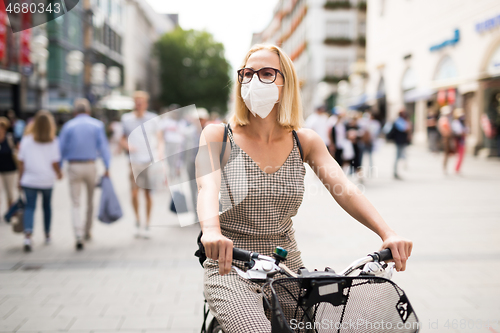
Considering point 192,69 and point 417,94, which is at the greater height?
point 192,69

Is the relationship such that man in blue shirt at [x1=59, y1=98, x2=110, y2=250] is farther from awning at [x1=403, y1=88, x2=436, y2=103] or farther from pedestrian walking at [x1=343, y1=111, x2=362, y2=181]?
awning at [x1=403, y1=88, x2=436, y2=103]

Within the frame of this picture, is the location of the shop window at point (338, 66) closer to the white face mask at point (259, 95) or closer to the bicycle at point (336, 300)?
the white face mask at point (259, 95)

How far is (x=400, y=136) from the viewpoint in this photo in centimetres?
1242

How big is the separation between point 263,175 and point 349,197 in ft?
1.34

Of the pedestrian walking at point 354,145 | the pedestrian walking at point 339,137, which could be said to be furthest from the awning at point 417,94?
the pedestrian walking at point 339,137

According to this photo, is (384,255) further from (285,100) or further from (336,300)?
(285,100)

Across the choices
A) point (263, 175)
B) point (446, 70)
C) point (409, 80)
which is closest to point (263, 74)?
point (263, 175)

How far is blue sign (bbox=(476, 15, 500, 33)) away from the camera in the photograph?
1582cm

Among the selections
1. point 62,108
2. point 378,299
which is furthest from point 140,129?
point 62,108

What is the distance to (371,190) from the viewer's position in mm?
10305

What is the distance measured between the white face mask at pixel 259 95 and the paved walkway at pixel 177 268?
200 cm

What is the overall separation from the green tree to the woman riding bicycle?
187 ft

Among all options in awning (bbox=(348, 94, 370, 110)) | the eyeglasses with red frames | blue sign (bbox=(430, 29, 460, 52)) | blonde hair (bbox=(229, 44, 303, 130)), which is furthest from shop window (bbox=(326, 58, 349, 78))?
the eyeglasses with red frames

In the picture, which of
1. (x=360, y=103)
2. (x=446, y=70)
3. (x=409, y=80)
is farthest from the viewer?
(x=360, y=103)
